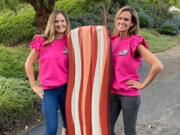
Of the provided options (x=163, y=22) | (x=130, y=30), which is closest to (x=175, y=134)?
(x=130, y=30)

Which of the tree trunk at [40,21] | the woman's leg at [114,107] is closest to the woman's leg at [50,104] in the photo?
the woman's leg at [114,107]

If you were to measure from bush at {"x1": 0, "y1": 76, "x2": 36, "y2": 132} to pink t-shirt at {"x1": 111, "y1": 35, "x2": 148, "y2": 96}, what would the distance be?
2605mm

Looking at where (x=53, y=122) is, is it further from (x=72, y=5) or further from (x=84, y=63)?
(x=72, y=5)

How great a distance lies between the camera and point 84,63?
448 centimetres

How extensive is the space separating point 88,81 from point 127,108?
0.49m

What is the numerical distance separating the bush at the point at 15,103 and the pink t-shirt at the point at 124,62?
2605 millimetres

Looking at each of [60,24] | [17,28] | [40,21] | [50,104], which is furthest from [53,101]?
[17,28]

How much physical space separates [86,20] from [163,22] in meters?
4.93

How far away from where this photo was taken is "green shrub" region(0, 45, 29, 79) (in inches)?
371

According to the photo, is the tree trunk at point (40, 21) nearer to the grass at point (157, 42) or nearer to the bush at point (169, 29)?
the grass at point (157, 42)

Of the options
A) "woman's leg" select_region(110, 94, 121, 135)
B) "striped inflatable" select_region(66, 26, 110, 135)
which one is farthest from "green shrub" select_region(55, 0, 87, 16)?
"woman's leg" select_region(110, 94, 121, 135)

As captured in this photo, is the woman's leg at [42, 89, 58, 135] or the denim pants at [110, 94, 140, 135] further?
the woman's leg at [42, 89, 58, 135]

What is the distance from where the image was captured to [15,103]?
6.66 metres

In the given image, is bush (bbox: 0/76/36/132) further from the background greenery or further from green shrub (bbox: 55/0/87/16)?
green shrub (bbox: 55/0/87/16)
